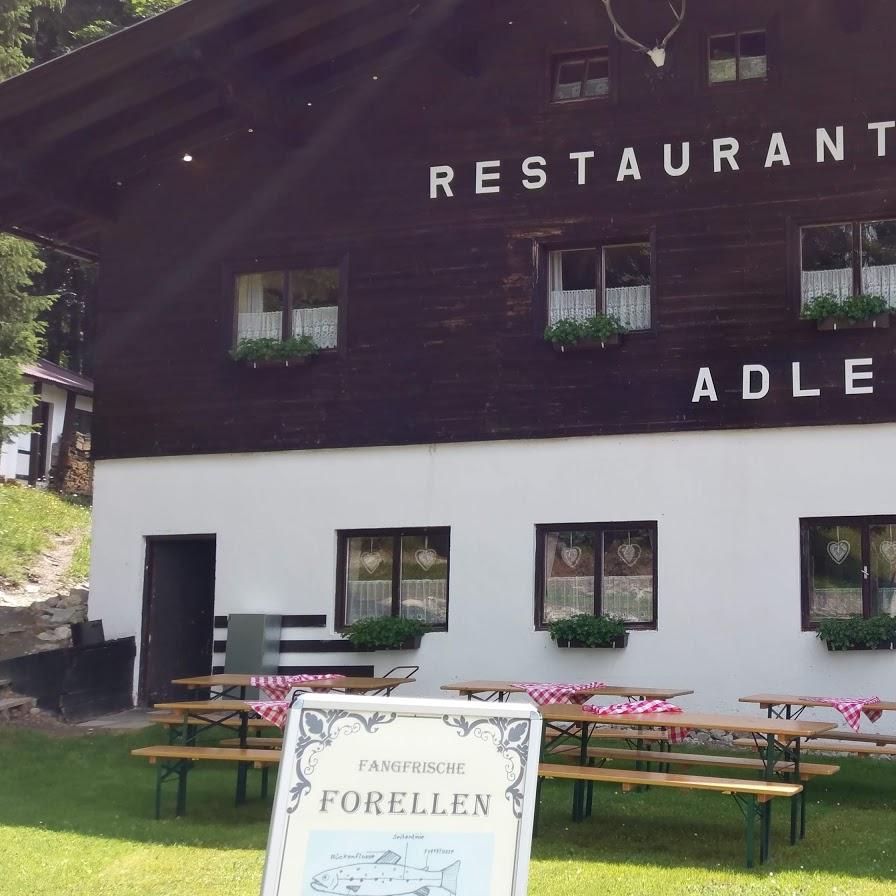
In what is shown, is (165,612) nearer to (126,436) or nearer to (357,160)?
(126,436)

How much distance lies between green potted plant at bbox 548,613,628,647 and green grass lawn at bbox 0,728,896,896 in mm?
2574

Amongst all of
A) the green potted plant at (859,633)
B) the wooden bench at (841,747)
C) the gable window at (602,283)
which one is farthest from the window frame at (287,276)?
the wooden bench at (841,747)

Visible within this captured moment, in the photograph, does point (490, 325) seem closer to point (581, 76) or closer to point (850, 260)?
point (581, 76)

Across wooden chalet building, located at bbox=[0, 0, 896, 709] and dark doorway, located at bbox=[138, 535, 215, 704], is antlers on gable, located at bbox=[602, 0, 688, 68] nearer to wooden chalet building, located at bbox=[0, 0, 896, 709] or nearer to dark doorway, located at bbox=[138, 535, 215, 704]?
wooden chalet building, located at bbox=[0, 0, 896, 709]

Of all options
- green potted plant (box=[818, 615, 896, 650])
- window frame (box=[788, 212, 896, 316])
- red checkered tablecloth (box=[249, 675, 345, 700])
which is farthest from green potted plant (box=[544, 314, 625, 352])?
red checkered tablecloth (box=[249, 675, 345, 700])

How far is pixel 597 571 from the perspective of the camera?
48.8 ft

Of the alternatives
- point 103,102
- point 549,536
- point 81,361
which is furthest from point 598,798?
point 81,361

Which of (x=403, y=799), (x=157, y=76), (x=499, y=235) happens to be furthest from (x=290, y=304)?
(x=403, y=799)

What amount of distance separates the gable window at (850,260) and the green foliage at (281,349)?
5.44 metres

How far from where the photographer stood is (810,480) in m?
14.2

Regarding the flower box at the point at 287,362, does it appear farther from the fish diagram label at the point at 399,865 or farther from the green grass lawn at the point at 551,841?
the fish diagram label at the point at 399,865

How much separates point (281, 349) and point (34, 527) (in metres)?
12.2

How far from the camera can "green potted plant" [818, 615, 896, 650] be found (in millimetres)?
13508

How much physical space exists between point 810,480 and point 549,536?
9.09ft
